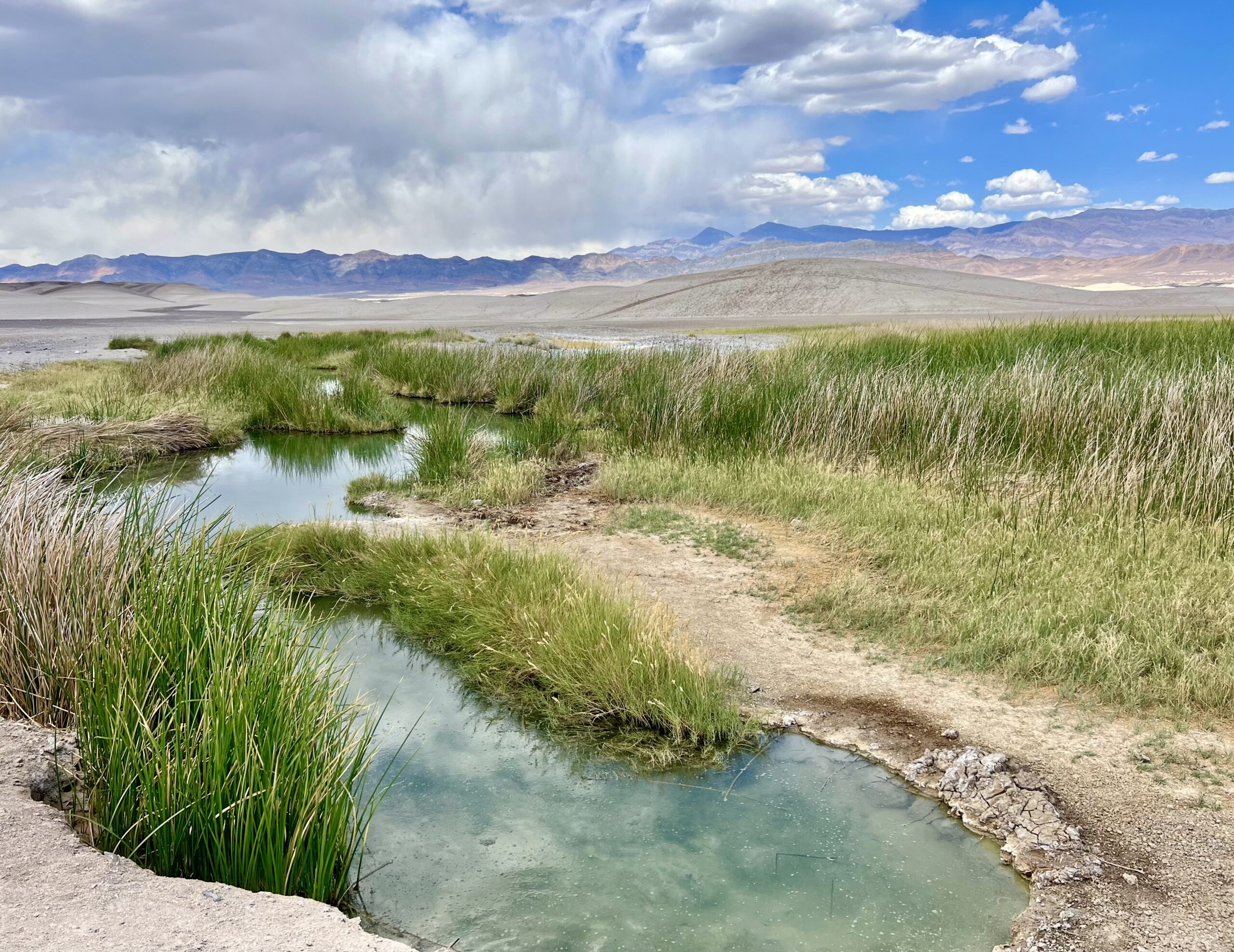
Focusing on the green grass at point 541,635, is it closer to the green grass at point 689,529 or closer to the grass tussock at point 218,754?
the grass tussock at point 218,754

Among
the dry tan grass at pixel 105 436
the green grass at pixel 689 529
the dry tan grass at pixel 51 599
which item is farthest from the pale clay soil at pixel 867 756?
the dry tan grass at pixel 105 436

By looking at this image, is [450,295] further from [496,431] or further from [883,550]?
[883,550]

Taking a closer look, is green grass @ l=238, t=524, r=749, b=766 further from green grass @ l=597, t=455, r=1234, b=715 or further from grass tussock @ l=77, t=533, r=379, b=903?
Answer: green grass @ l=597, t=455, r=1234, b=715

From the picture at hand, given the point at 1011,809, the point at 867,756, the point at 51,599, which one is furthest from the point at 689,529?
the point at 51,599

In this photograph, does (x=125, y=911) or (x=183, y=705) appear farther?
(x=183, y=705)

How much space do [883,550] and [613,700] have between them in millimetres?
2581

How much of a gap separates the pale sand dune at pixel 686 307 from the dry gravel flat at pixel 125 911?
1382 inches

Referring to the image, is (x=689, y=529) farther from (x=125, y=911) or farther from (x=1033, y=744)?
(x=125, y=911)

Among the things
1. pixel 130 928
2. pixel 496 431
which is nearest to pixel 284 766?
pixel 130 928

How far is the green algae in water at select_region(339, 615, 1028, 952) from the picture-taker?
2.77m

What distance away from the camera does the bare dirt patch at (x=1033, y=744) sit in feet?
9.29

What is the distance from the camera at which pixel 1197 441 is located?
6.55 meters

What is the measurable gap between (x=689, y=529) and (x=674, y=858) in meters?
4.05

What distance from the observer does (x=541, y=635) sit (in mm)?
4707
